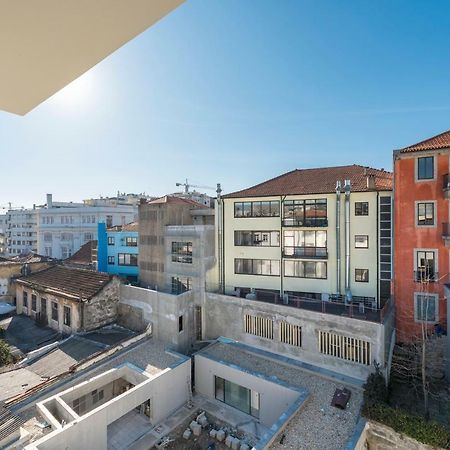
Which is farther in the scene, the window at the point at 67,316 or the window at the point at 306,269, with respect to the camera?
the window at the point at 67,316

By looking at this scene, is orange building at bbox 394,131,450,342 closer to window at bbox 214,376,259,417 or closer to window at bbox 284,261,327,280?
window at bbox 284,261,327,280

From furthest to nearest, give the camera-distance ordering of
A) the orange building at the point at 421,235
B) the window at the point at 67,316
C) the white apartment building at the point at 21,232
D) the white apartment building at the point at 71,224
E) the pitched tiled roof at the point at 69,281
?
the white apartment building at the point at 21,232 → the white apartment building at the point at 71,224 → the pitched tiled roof at the point at 69,281 → the window at the point at 67,316 → the orange building at the point at 421,235

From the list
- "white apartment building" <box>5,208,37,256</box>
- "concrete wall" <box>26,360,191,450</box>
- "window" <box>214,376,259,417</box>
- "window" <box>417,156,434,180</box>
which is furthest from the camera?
"white apartment building" <box>5,208,37,256</box>

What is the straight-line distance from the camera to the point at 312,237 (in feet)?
78.2

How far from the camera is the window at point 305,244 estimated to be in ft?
77.1

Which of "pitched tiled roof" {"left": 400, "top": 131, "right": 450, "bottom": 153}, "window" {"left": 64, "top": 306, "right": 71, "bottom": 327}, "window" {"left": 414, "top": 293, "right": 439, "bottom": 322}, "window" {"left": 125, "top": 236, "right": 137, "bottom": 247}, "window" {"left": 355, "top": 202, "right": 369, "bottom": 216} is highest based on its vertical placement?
"pitched tiled roof" {"left": 400, "top": 131, "right": 450, "bottom": 153}

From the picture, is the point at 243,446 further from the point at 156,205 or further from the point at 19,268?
the point at 19,268

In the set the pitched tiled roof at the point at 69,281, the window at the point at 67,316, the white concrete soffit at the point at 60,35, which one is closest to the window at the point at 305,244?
the pitched tiled roof at the point at 69,281

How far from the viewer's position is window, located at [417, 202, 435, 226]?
799 inches

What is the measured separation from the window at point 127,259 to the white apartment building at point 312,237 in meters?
11.7

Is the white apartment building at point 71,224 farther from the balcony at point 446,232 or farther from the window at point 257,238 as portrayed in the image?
the balcony at point 446,232

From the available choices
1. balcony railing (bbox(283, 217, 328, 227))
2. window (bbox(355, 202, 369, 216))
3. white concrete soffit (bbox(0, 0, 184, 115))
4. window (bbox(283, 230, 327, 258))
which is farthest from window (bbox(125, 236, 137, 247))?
white concrete soffit (bbox(0, 0, 184, 115))

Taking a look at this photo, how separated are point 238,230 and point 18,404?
61.1 ft

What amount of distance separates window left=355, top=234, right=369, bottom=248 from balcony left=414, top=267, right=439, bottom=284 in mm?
3664
